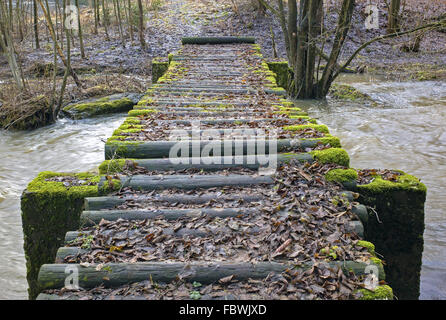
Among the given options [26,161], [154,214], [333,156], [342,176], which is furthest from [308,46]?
[154,214]

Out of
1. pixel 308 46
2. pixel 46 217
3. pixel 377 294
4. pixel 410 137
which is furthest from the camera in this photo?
pixel 308 46

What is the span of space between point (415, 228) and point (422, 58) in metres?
17.8

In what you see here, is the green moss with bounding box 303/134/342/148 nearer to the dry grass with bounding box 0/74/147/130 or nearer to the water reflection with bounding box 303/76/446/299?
the water reflection with bounding box 303/76/446/299

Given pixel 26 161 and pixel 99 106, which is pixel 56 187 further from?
pixel 99 106

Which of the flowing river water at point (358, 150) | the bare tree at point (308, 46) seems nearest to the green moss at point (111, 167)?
the flowing river water at point (358, 150)

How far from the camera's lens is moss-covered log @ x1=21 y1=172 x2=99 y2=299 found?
369 cm

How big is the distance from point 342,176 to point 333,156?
38 cm

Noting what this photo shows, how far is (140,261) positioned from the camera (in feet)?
9.64

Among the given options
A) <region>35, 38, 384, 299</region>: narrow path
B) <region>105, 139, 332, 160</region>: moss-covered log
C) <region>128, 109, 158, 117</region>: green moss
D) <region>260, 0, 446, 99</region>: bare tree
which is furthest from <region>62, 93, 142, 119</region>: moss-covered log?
<region>105, 139, 332, 160</region>: moss-covered log

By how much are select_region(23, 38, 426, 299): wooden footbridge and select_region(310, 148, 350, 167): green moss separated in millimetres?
10

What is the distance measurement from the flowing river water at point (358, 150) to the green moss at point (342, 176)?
5.63 ft

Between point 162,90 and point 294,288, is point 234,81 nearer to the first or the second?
point 162,90

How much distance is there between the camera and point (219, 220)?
344cm
